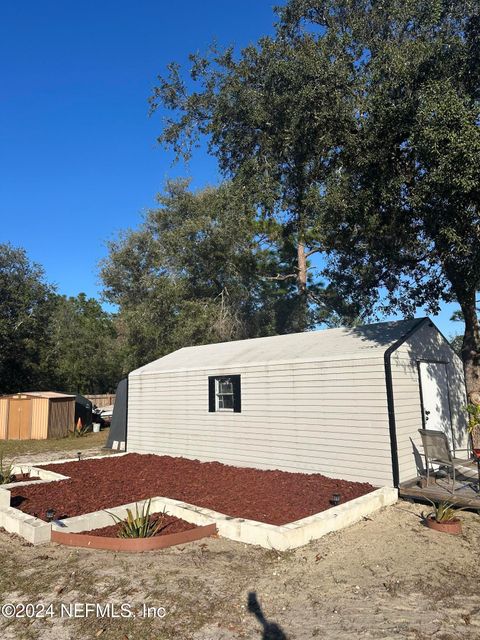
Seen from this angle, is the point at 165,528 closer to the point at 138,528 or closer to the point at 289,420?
the point at 138,528

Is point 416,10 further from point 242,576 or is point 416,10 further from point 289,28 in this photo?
point 242,576

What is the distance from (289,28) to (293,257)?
406 inches

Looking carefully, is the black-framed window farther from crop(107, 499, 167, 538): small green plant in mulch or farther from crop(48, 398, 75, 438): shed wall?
crop(48, 398, 75, 438): shed wall

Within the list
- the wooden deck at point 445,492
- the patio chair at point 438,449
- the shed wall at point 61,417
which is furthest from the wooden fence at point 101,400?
the patio chair at point 438,449

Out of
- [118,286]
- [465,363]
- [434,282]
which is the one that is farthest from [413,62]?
[118,286]

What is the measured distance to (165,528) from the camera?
593cm

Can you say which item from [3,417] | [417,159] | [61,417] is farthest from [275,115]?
[3,417]

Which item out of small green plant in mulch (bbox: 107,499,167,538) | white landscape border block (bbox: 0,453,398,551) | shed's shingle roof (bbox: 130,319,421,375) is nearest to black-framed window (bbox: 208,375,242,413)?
shed's shingle roof (bbox: 130,319,421,375)

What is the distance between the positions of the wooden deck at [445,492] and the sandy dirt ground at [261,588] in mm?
736

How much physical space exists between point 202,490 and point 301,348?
12.6ft

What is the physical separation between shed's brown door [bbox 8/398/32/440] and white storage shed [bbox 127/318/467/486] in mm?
10728

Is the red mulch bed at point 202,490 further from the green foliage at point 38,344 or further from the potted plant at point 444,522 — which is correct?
the green foliage at point 38,344

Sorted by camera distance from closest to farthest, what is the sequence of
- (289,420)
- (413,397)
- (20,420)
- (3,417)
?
(413,397) < (289,420) < (20,420) < (3,417)

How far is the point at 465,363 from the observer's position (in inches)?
390
